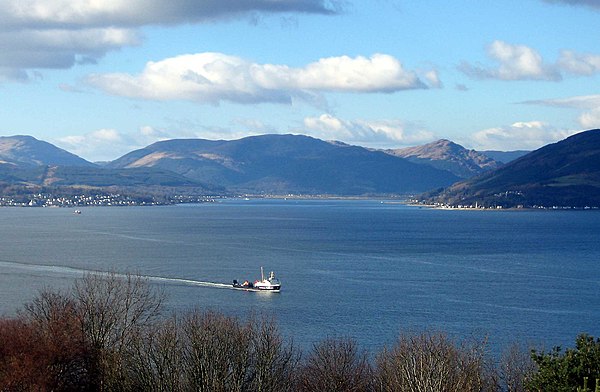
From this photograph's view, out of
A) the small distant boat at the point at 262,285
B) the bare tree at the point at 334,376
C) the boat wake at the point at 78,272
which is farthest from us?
the boat wake at the point at 78,272

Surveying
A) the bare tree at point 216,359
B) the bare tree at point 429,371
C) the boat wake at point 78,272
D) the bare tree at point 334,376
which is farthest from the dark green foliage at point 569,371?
the boat wake at point 78,272

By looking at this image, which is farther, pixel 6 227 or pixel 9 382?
pixel 6 227

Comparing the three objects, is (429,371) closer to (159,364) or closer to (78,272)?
(159,364)

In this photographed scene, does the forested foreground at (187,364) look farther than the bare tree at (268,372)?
No

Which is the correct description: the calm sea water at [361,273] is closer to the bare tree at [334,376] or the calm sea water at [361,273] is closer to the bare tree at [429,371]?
the bare tree at [334,376]

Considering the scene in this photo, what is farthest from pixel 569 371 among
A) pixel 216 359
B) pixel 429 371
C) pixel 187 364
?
pixel 187 364

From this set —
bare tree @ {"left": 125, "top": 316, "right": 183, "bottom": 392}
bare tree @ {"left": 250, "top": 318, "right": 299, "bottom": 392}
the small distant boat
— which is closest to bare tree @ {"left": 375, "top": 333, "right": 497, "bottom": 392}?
bare tree @ {"left": 250, "top": 318, "right": 299, "bottom": 392}

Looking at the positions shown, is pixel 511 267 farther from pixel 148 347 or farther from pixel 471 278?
pixel 148 347

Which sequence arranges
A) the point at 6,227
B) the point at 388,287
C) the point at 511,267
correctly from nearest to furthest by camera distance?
the point at 388,287 → the point at 511,267 → the point at 6,227

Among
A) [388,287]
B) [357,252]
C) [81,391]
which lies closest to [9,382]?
[81,391]
